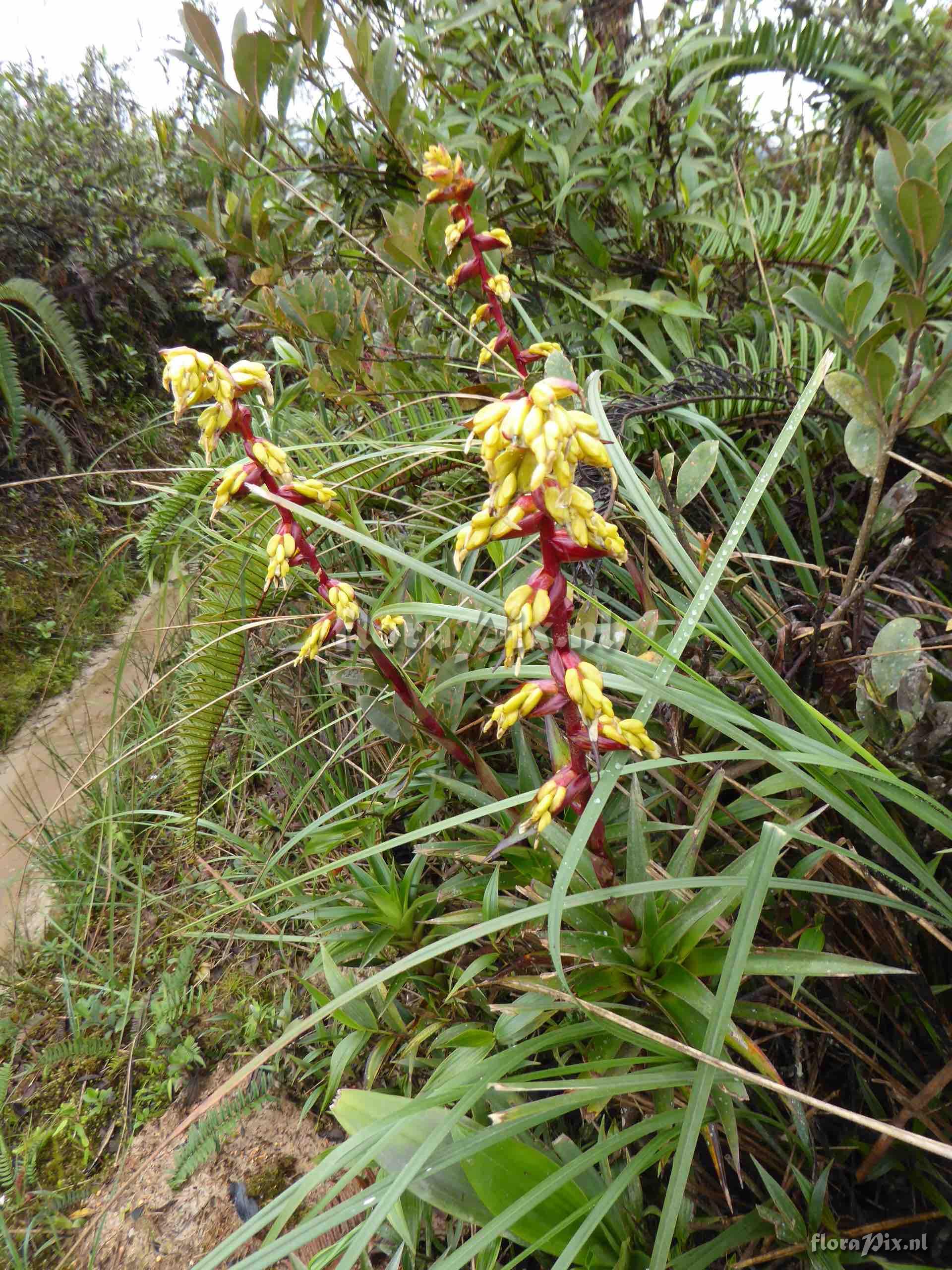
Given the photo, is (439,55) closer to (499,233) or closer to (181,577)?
(499,233)

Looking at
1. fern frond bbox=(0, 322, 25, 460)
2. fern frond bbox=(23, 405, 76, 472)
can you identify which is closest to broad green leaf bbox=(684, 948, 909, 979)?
fern frond bbox=(23, 405, 76, 472)

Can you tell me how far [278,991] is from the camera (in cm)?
153

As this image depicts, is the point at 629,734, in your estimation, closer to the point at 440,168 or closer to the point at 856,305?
the point at 856,305

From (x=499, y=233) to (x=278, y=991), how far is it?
1.57 metres

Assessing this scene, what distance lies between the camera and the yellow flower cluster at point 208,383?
2.62 ft

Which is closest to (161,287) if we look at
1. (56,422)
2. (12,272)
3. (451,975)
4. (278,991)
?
(12,272)

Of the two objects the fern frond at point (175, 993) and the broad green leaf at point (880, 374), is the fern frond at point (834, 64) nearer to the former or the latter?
the broad green leaf at point (880, 374)

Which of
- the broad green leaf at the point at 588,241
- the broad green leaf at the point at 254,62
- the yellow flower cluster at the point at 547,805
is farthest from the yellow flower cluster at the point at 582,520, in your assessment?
the broad green leaf at the point at 254,62

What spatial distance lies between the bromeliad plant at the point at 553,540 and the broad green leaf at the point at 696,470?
33 centimetres

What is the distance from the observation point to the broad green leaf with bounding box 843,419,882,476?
0.86 meters

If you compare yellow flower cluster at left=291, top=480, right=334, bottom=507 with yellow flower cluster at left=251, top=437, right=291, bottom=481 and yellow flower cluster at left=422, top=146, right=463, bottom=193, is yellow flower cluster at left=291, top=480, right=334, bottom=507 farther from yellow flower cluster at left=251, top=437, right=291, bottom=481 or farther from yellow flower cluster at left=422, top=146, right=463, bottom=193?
yellow flower cluster at left=422, top=146, right=463, bottom=193

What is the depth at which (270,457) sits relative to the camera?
0.88 m

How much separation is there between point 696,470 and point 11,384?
362cm

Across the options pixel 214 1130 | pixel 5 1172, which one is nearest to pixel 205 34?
pixel 214 1130
